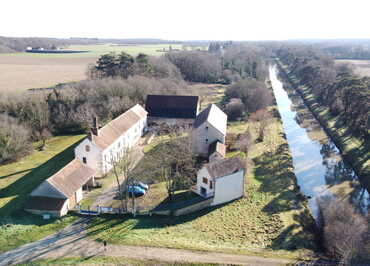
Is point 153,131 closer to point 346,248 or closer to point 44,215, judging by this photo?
point 44,215

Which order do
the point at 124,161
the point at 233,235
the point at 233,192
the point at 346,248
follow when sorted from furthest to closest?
the point at 233,192, the point at 124,161, the point at 233,235, the point at 346,248

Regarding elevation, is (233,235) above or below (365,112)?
below

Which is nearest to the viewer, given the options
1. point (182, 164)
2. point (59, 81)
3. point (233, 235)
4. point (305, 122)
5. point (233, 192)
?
point (233, 235)

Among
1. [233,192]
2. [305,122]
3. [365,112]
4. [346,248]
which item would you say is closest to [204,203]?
[233,192]

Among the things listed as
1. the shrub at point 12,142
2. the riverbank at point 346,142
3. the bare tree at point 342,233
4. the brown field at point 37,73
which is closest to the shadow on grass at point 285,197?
the bare tree at point 342,233

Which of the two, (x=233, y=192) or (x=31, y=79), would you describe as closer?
(x=233, y=192)

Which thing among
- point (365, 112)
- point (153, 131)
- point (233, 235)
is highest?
point (365, 112)

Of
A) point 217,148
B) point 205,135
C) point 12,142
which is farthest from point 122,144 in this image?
point 12,142

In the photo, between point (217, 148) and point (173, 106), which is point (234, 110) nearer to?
point (173, 106)

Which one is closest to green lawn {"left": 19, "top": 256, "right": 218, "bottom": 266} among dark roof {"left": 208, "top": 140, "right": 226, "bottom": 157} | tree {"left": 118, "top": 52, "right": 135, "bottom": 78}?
dark roof {"left": 208, "top": 140, "right": 226, "bottom": 157}
